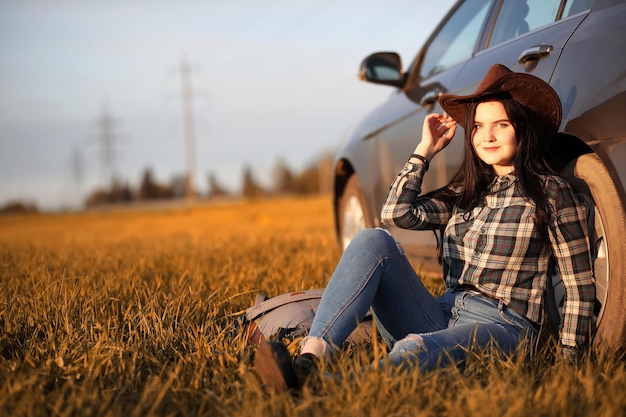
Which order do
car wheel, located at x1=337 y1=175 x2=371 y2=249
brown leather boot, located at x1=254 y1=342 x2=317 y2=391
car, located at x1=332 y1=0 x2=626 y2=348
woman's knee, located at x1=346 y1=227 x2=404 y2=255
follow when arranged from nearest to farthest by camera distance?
brown leather boot, located at x1=254 y1=342 x2=317 y2=391 < car, located at x1=332 y1=0 x2=626 y2=348 < woman's knee, located at x1=346 y1=227 x2=404 y2=255 < car wheel, located at x1=337 y1=175 x2=371 y2=249

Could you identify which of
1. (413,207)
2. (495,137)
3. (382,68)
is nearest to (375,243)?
(413,207)

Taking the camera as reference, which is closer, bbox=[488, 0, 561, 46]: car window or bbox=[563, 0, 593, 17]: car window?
bbox=[563, 0, 593, 17]: car window

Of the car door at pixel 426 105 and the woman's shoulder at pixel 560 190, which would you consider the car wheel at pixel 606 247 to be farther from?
the car door at pixel 426 105

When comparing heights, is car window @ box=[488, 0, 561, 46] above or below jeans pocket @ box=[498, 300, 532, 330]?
above

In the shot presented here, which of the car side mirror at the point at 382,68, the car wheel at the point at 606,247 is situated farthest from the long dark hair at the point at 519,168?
the car side mirror at the point at 382,68

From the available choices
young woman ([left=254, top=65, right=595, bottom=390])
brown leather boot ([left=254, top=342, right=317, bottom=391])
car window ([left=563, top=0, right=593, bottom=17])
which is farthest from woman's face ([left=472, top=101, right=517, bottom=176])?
brown leather boot ([left=254, top=342, right=317, bottom=391])

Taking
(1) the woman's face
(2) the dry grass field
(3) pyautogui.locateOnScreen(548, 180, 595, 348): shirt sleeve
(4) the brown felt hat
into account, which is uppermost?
(4) the brown felt hat

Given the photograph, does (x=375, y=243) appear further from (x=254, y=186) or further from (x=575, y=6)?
(x=254, y=186)

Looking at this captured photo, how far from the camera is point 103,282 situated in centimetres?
388

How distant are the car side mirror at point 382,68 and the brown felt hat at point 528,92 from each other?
1.73 m

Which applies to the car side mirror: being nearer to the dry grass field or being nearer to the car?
the car

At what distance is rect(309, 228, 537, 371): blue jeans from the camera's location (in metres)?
2.35

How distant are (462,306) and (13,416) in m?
1.56

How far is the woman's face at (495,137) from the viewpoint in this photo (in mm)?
Result: 2660
